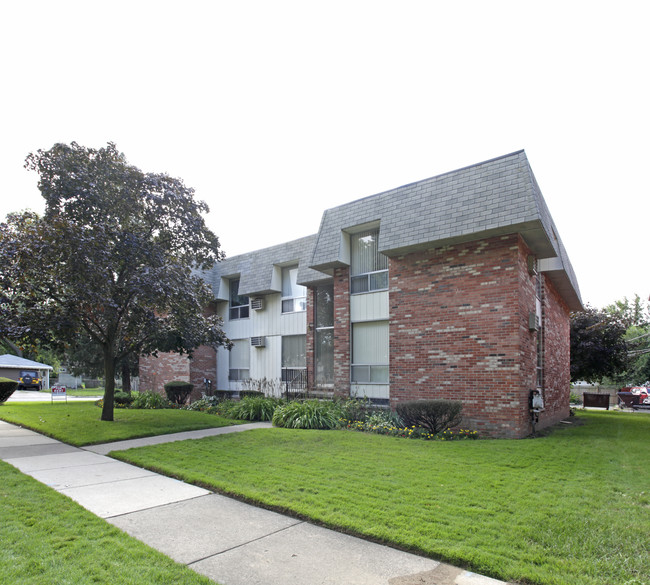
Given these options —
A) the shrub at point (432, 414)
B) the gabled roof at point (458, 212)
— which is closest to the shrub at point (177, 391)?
the gabled roof at point (458, 212)

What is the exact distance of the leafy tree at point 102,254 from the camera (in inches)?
353

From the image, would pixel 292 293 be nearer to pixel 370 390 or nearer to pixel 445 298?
pixel 370 390

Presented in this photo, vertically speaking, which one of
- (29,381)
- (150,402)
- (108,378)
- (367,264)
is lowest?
(29,381)

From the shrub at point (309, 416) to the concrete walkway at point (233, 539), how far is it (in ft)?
15.3

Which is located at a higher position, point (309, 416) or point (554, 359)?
point (554, 359)

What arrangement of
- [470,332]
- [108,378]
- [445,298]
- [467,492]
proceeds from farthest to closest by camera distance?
[108,378]
[445,298]
[470,332]
[467,492]

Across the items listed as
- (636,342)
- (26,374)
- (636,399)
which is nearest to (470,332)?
(636,399)

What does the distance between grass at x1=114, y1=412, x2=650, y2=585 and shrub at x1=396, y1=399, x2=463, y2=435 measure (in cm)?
81

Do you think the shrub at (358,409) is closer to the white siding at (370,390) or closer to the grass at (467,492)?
the white siding at (370,390)

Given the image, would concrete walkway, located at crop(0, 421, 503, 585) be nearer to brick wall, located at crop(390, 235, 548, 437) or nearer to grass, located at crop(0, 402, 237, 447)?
grass, located at crop(0, 402, 237, 447)

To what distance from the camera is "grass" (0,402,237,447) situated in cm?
930

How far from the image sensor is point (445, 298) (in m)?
10.4

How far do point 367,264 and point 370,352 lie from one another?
250 cm

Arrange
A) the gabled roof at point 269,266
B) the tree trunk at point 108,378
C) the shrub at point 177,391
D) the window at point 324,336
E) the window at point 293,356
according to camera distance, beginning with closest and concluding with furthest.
Result: the tree trunk at point 108,378 < the window at point 324,336 < the gabled roof at point 269,266 < the window at point 293,356 < the shrub at point 177,391
